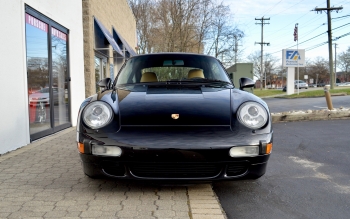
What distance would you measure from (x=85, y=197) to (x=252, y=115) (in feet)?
5.67

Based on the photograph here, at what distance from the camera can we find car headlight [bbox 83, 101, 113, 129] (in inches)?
108

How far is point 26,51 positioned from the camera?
5.47 m

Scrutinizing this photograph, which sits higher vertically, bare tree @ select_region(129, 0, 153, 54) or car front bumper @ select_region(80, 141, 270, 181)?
bare tree @ select_region(129, 0, 153, 54)

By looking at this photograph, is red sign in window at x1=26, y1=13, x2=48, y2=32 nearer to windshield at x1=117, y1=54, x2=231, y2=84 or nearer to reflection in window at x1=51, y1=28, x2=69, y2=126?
reflection in window at x1=51, y1=28, x2=69, y2=126

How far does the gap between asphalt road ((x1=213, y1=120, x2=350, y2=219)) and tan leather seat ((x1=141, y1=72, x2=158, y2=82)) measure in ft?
5.07

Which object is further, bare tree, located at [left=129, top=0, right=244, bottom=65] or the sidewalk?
bare tree, located at [left=129, top=0, right=244, bottom=65]

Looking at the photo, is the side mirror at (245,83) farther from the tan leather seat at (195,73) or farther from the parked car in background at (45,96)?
the parked car in background at (45,96)

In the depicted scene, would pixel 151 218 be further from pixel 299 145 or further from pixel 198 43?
pixel 198 43

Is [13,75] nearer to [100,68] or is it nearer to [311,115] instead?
[311,115]

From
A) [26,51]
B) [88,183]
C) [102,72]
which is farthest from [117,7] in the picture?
[88,183]

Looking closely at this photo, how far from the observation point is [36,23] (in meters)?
5.96

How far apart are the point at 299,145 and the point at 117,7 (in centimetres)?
1345

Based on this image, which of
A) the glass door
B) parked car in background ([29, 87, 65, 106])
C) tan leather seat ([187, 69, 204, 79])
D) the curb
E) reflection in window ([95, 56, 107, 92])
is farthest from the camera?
reflection in window ([95, 56, 107, 92])

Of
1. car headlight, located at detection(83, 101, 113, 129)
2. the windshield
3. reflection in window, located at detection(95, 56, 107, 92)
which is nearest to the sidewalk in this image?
car headlight, located at detection(83, 101, 113, 129)
